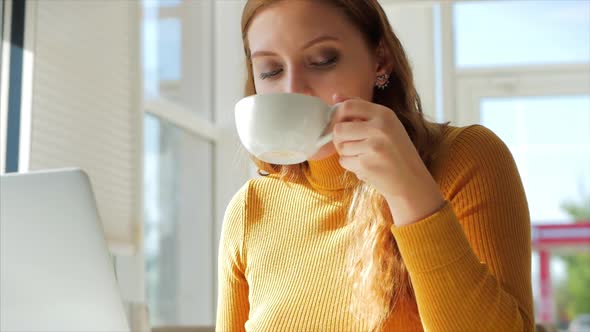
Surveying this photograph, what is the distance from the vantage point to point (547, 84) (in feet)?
14.9

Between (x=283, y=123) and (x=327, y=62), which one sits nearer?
(x=283, y=123)

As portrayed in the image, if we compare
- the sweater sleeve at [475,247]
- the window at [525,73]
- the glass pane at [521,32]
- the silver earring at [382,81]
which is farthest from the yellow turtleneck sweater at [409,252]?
the glass pane at [521,32]

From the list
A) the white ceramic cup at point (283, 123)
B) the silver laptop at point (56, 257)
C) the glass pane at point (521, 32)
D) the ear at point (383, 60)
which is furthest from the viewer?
the glass pane at point (521, 32)

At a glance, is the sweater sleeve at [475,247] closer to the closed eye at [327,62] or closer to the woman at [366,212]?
the woman at [366,212]

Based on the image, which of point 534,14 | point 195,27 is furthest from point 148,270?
point 534,14

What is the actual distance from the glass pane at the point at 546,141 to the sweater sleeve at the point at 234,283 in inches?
131

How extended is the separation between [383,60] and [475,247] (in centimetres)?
39

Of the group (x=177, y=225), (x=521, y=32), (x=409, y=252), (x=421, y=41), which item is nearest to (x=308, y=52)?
(x=409, y=252)

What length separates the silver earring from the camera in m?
1.29

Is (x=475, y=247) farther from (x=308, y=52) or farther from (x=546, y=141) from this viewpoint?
(x=546, y=141)

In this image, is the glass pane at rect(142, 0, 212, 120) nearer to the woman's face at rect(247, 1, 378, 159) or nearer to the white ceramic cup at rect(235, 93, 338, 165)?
the woman's face at rect(247, 1, 378, 159)

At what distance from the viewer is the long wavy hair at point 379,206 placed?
44.3 inches

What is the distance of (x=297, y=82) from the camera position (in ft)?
3.62

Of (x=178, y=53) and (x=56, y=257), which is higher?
(x=178, y=53)
